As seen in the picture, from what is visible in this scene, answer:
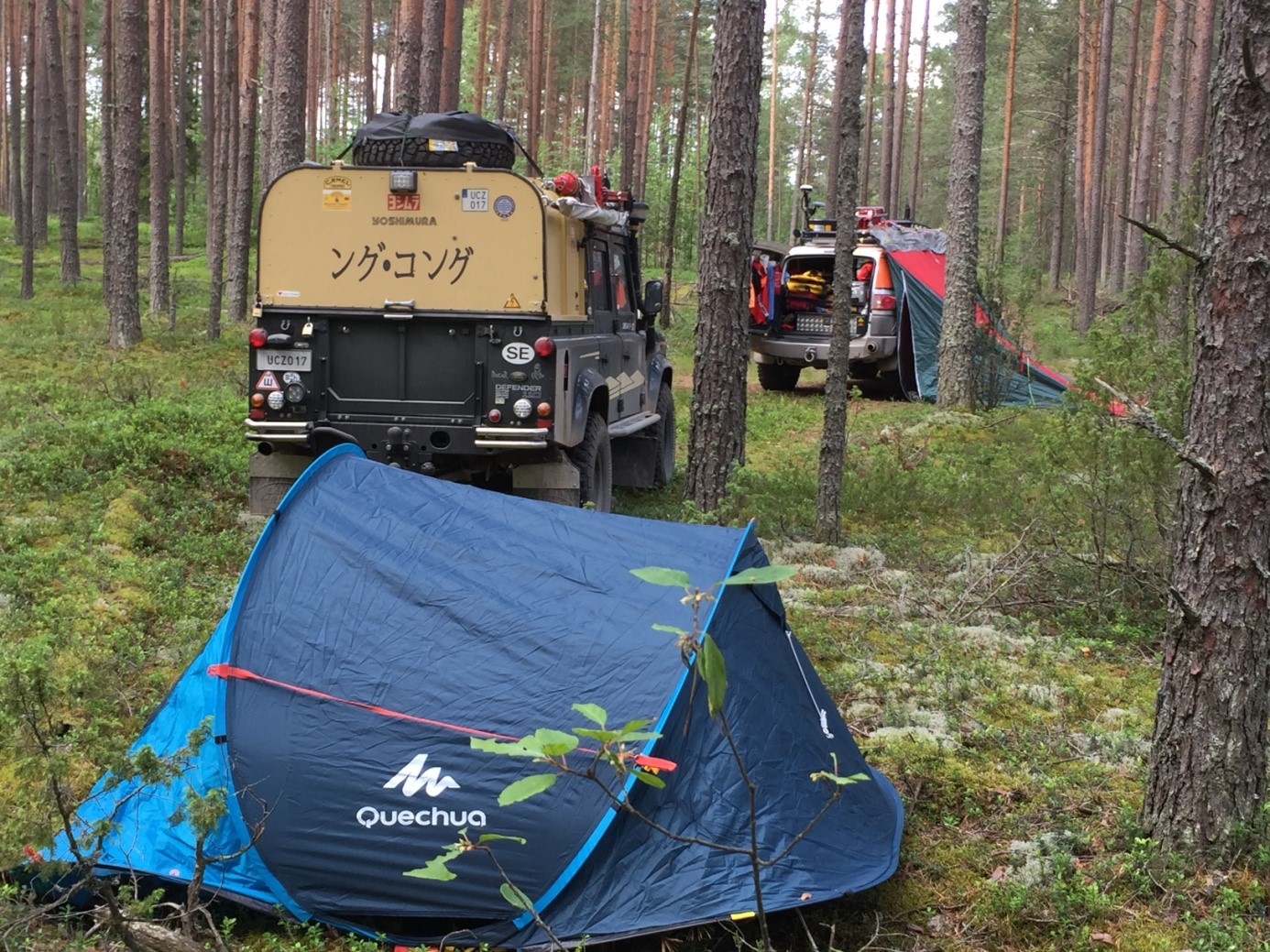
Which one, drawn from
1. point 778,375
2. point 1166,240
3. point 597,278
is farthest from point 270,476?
point 778,375

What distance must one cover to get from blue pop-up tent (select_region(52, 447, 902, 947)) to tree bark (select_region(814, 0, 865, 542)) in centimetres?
396

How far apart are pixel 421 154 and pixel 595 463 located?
2.47 m

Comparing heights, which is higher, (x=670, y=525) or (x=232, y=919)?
(x=670, y=525)

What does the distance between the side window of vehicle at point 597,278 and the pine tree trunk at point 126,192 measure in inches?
369

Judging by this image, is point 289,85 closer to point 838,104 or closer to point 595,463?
point 595,463

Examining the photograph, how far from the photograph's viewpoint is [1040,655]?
21.6 ft

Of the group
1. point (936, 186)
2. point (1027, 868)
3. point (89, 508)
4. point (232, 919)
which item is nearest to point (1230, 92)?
point (1027, 868)

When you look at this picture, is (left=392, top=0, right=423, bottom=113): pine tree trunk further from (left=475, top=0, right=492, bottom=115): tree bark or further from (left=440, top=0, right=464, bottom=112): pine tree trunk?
(left=475, top=0, right=492, bottom=115): tree bark

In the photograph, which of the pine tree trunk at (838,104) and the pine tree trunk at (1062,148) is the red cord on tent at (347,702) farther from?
the pine tree trunk at (1062,148)

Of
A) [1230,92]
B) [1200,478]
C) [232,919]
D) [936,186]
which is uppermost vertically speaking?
[936,186]

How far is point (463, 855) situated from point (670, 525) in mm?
1557

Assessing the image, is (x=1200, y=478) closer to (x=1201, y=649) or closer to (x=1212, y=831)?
(x=1201, y=649)

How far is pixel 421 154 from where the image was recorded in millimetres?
8383

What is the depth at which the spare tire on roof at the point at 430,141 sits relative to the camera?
27.4ft
